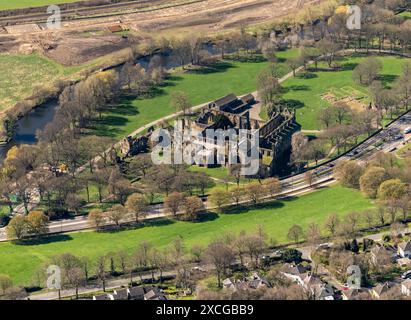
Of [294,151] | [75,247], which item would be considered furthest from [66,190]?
[294,151]

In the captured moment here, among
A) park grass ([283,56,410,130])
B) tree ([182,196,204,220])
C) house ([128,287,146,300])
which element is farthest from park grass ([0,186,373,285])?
park grass ([283,56,410,130])

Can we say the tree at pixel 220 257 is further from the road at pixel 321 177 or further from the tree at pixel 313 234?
the road at pixel 321 177

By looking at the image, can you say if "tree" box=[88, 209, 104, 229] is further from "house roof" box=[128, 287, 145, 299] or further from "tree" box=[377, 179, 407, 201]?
"tree" box=[377, 179, 407, 201]

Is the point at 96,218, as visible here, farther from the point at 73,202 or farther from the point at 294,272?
the point at 294,272

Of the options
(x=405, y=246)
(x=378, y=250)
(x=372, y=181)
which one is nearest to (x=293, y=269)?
(x=378, y=250)

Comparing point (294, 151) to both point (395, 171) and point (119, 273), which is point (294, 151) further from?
point (119, 273)
